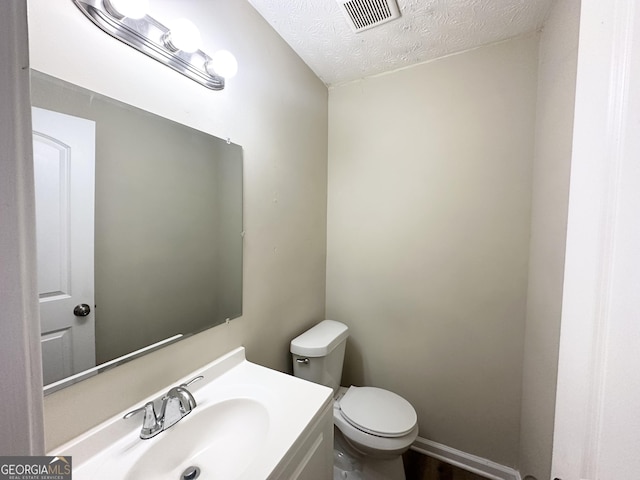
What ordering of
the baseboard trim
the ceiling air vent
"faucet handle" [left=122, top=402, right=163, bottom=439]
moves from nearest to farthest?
"faucet handle" [left=122, top=402, right=163, bottom=439], the ceiling air vent, the baseboard trim

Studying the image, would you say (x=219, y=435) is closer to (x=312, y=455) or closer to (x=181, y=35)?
(x=312, y=455)

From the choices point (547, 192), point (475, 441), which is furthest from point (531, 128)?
point (475, 441)

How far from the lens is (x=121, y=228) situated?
0.72m

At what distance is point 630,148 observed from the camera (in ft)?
1.10

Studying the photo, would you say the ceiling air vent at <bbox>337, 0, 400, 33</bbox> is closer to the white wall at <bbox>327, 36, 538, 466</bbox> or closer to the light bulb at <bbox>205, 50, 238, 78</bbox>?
the white wall at <bbox>327, 36, 538, 466</bbox>

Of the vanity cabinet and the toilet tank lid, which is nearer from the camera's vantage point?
the vanity cabinet

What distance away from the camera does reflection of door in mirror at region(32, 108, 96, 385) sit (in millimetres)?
567

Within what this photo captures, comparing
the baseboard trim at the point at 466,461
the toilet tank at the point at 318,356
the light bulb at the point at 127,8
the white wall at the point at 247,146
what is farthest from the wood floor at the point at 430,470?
the light bulb at the point at 127,8

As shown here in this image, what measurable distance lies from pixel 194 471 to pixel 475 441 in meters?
1.53

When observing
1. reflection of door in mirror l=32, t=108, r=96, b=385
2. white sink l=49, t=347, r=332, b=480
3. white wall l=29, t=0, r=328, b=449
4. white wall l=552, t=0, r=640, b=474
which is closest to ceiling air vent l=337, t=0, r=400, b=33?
white wall l=29, t=0, r=328, b=449

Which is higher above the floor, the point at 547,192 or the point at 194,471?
the point at 547,192

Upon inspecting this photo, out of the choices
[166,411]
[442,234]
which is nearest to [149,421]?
[166,411]

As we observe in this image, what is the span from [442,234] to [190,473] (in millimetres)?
1507

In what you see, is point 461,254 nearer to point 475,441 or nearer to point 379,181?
point 379,181
